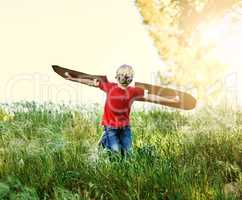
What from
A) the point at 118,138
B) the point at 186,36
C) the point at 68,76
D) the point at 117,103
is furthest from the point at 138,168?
the point at 186,36

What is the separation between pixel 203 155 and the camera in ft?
25.9

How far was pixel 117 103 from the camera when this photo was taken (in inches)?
328

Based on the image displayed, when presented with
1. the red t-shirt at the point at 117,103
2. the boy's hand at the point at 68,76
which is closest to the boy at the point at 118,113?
the red t-shirt at the point at 117,103

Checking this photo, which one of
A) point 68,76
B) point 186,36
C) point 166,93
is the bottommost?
point 166,93

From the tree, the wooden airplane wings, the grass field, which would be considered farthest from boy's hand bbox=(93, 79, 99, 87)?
the tree

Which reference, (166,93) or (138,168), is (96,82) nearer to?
(166,93)

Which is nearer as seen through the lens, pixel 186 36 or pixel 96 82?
pixel 96 82

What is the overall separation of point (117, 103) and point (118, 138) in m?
0.51

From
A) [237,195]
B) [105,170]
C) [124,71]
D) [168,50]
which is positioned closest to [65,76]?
[124,71]

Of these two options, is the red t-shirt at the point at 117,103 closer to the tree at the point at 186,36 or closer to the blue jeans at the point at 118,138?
the blue jeans at the point at 118,138

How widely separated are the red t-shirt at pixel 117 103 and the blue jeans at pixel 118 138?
8cm

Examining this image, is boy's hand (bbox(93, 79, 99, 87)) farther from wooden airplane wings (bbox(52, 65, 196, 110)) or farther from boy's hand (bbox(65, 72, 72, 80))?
boy's hand (bbox(65, 72, 72, 80))

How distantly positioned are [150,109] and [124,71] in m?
4.78

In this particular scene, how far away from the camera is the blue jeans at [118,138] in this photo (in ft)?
27.3
